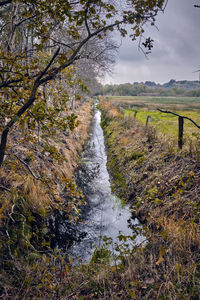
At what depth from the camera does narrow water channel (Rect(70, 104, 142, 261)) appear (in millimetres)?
5364

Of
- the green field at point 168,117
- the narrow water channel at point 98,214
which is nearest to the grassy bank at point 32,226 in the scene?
the narrow water channel at point 98,214

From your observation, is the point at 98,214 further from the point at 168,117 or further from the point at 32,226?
the point at 168,117

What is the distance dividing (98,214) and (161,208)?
2.24m

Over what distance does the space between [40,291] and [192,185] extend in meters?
4.68

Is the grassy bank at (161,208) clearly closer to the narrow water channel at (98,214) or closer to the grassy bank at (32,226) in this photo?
the narrow water channel at (98,214)

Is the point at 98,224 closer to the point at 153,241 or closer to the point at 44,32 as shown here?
the point at 153,241

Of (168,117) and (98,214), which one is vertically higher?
(168,117)

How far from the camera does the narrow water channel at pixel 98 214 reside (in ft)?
17.6

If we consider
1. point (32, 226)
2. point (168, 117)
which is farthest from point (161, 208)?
point (168, 117)

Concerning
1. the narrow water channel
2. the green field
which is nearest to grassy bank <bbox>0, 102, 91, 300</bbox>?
the narrow water channel

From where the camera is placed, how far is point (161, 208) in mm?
5672

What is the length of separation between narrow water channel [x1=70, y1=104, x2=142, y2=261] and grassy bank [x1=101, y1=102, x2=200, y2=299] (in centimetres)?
44

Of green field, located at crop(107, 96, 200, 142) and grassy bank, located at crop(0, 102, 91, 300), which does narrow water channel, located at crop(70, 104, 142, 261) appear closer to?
Result: grassy bank, located at crop(0, 102, 91, 300)

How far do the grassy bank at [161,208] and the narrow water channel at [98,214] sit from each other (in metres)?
0.44
